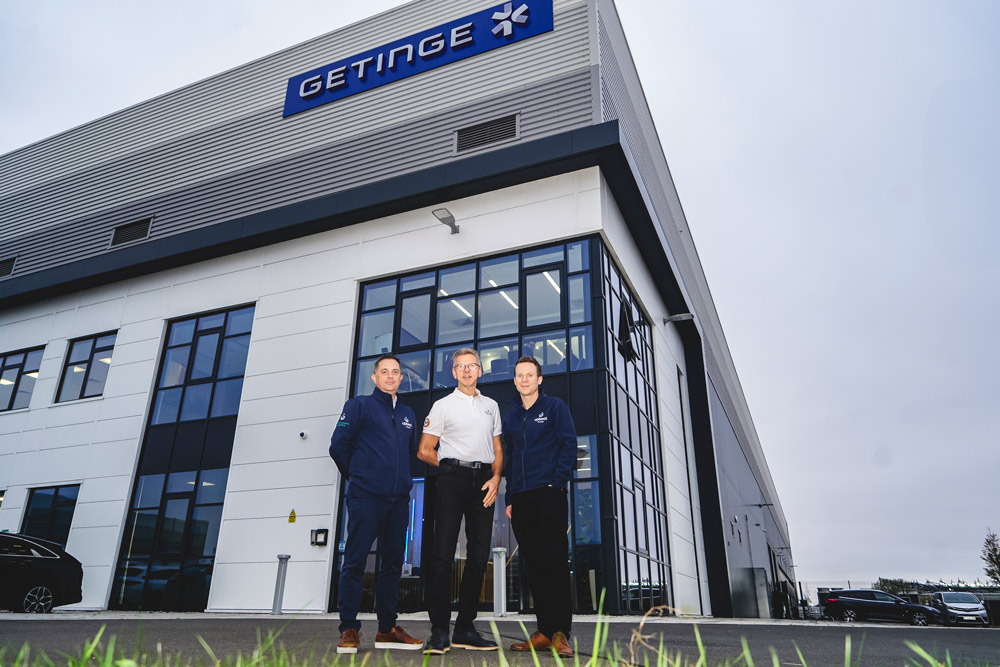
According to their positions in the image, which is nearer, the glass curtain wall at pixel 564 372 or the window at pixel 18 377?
the glass curtain wall at pixel 564 372

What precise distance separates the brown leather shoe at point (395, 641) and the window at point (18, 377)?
1589 cm

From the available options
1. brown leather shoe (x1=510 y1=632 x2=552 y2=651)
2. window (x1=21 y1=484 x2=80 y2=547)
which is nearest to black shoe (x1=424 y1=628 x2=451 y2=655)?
brown leather shoe (x1=510 y1=632 x2=552 y2=651)

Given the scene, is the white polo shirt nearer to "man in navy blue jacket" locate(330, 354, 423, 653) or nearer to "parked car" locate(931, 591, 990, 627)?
"man in navy blue jacket" locate(330, 354, 423, 653)

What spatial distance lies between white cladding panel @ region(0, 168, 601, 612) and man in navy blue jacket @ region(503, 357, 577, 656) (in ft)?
23.4

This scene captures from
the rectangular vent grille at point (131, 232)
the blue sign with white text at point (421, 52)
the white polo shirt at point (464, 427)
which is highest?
the blue sign with white text at point (421, 52)

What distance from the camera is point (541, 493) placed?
3811 millimetres

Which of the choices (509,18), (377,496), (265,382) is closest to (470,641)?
(377,496)

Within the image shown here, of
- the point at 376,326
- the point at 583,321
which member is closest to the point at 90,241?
the point at 376,326

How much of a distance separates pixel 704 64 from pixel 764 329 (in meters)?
59.4

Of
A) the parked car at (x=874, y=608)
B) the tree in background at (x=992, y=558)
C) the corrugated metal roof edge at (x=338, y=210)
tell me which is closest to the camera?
the corrugated metal roof edge at (x=338, y=210)

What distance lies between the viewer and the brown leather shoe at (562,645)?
3247mm

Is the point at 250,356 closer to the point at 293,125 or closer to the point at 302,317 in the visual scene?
the point at 302,317

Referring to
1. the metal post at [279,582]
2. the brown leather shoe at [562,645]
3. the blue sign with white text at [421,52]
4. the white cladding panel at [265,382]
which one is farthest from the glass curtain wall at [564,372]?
the brown leather shoe at [562,645]

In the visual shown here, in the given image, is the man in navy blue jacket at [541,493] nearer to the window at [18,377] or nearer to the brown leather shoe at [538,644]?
the brown leather shoe at [538,644]
